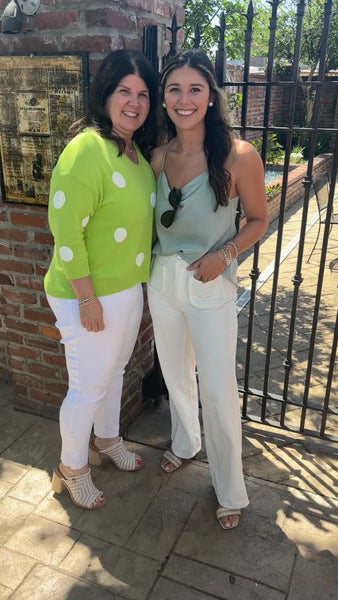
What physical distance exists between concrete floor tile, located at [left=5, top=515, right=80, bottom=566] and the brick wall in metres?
0.85

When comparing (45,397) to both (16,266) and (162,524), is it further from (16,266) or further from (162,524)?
(162,524)

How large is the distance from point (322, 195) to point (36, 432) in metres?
4.06

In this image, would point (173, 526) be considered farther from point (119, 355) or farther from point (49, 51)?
point (49, 51)

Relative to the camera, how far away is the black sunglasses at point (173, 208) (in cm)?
221

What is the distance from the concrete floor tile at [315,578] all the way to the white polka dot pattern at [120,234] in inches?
62.9

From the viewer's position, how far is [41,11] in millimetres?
2457

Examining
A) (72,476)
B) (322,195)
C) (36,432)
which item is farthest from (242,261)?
(72,476)

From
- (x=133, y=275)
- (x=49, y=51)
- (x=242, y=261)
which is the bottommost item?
(x=242, y=261)

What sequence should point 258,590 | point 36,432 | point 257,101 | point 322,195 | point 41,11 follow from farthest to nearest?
1. point 257,101
2. point 322,195
3. point 36,432
4. point 41,11
5. point 258,590

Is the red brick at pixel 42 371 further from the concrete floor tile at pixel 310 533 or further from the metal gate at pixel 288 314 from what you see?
the concrete floor tile at pixel 310 533

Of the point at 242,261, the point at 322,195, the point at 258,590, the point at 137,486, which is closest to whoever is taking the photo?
the point at 258,590

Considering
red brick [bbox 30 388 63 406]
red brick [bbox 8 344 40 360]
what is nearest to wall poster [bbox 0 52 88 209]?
red brick [bbox 8 344 40 360]

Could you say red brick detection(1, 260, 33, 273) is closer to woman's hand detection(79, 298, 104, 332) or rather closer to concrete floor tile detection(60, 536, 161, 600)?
woman's hand detection(79, 298, 104, 332)

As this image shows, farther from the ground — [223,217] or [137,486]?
[223,217]
